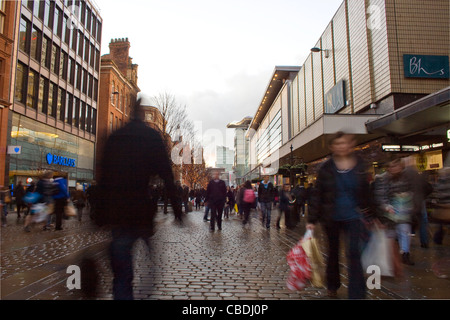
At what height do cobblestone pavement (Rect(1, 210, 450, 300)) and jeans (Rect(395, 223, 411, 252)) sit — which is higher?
jeans (Rect(395, 223, 411, 252))

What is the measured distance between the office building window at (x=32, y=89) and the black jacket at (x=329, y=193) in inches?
1036

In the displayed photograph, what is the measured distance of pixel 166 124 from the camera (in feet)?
94.8

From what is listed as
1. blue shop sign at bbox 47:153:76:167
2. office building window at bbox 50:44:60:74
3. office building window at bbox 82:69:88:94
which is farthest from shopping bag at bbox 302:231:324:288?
office building window at bbox 82:69:88:94

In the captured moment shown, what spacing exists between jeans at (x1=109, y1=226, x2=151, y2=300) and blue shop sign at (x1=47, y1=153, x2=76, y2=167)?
89.7 ft

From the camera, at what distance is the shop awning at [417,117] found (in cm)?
1186

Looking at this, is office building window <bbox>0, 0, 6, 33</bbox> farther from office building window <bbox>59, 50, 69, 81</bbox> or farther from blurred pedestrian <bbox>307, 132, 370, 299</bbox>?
blurred pedestrian <bbox>307, 132, 370, 299</bbox>

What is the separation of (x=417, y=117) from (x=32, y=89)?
2502 centimetres

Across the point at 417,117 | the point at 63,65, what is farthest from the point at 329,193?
the point at 63,65

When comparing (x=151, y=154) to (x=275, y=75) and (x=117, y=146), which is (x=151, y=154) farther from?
(x=275, y=75)

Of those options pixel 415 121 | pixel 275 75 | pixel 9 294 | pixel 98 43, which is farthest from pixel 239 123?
pixel 9 294

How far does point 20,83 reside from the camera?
23.8 meters

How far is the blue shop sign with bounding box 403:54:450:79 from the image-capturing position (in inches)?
704

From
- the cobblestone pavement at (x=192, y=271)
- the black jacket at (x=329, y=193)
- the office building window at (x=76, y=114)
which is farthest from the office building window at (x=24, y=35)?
the black jacket at (x=329, y=193)
